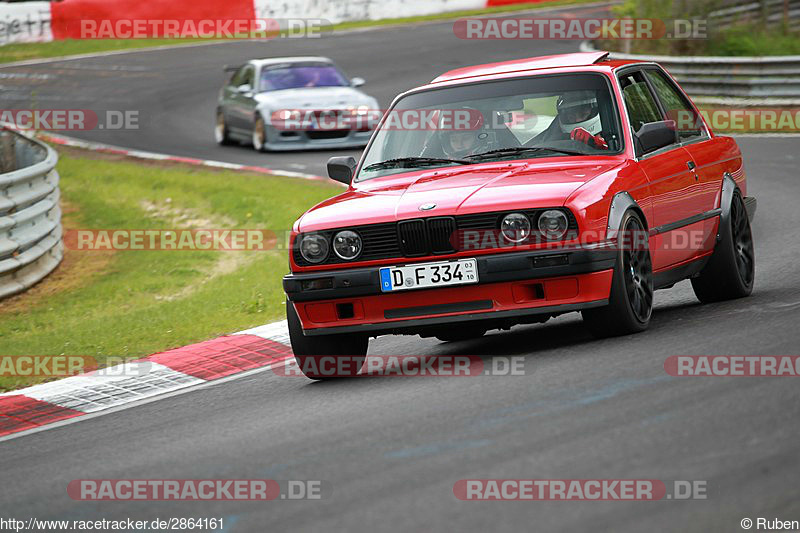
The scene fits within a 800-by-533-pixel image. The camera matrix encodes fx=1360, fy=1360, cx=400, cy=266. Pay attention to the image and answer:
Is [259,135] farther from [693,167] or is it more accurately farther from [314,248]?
[314,248]

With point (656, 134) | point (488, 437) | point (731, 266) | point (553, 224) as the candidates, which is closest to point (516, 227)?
point (553, 224)

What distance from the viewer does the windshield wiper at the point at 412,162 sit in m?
8.00

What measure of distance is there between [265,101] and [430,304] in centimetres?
1438

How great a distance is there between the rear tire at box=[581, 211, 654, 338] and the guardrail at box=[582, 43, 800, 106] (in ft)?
47.0

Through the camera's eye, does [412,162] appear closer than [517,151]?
No

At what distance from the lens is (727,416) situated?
5.38 m

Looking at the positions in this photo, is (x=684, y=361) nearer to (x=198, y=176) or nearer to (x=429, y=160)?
(x=429, y=160)

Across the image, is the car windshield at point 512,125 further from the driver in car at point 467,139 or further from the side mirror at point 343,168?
the side mirror at point 343,168

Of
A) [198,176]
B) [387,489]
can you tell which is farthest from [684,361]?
[198,176]

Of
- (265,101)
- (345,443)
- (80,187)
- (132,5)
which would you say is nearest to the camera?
(345,443)

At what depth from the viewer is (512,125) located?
8055mm

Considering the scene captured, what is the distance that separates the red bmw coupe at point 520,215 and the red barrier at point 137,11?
29.3 metres

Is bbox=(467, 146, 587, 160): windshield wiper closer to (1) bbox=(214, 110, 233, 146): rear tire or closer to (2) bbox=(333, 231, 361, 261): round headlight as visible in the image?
(2) bbox=(333, 231, 361, 261): round headlight

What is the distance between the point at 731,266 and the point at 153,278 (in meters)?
6.27
